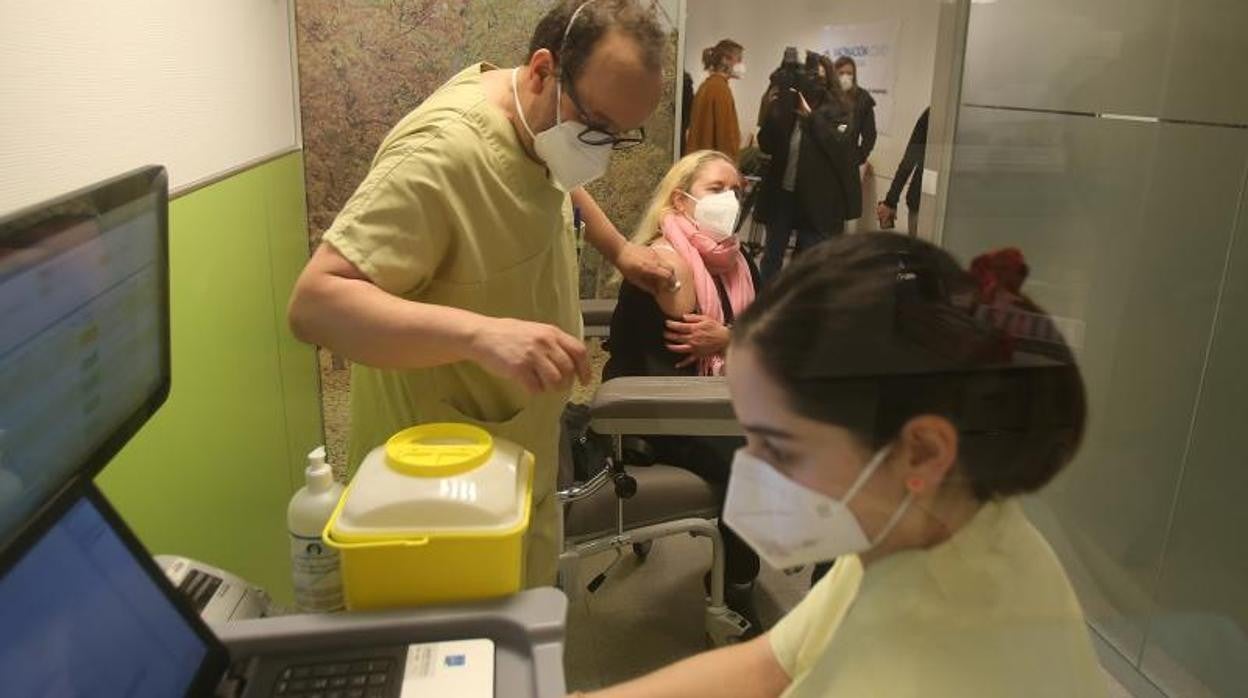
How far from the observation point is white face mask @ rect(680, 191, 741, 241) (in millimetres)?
2180

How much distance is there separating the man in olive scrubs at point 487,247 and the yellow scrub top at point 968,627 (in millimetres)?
460

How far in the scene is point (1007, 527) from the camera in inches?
26.7

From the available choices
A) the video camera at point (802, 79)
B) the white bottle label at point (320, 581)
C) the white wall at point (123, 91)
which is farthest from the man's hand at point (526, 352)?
the video camera at point (802, 79)

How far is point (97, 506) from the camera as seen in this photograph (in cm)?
73

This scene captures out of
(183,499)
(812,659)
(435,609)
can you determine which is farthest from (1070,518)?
(183,499)

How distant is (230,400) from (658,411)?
0.81 meters

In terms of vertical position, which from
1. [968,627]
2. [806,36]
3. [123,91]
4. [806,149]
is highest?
[806,36]

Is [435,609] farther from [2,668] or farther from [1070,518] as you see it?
[1070,518]

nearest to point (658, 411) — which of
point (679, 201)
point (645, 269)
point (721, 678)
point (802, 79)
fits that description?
point (645, 269)

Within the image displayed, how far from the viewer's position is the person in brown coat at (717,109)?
11.9 feet

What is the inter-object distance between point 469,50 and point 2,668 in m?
2.53

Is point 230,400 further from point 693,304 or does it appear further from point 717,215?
point 717,215

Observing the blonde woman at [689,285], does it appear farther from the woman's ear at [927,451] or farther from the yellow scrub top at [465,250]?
the woman's ear at [927,451]

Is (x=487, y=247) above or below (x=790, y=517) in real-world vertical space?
above
